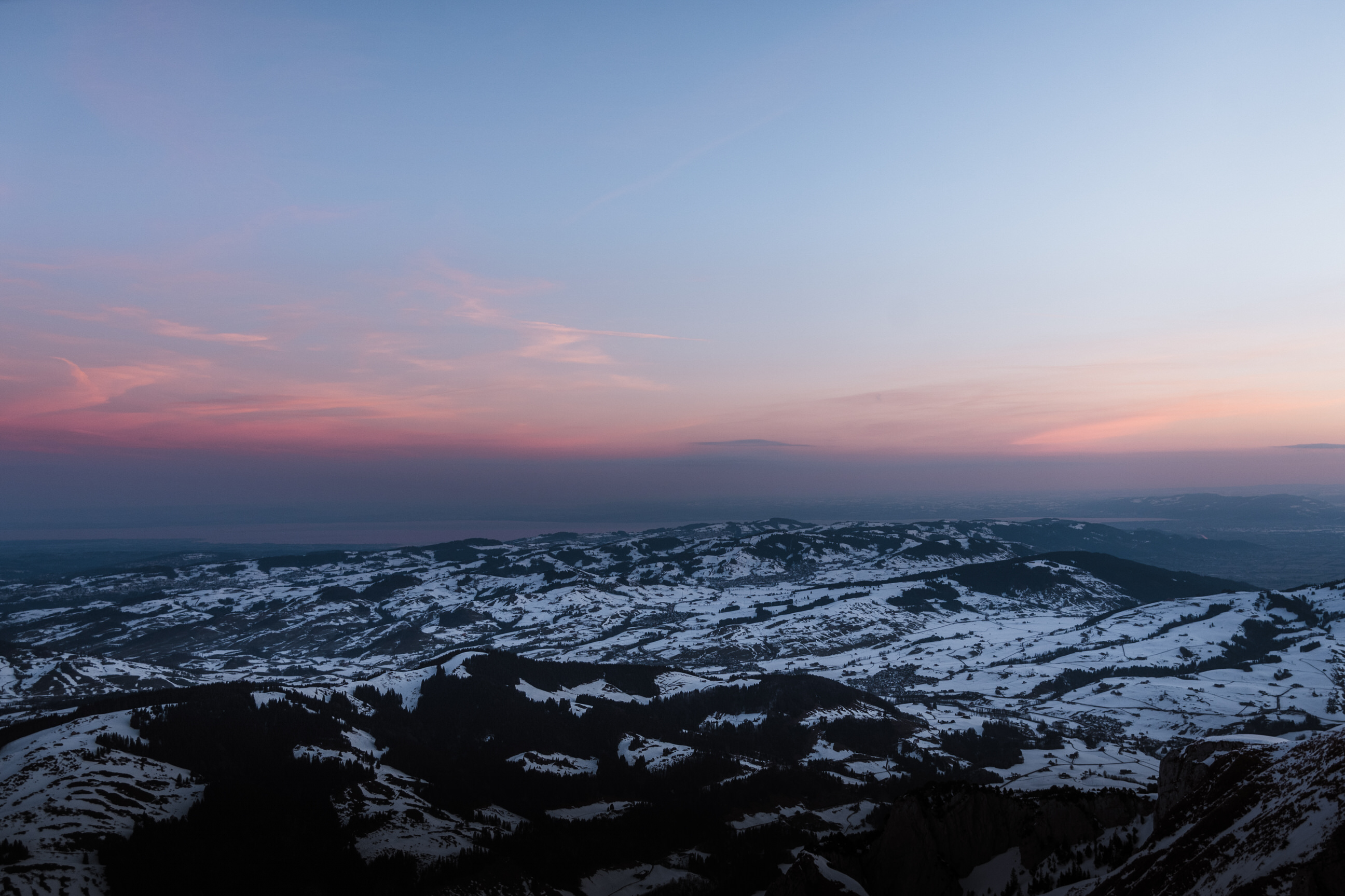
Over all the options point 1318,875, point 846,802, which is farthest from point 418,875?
point 1318,875

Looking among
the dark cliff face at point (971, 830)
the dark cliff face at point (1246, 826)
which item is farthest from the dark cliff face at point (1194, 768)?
the dark cliff face at point (971, 830)

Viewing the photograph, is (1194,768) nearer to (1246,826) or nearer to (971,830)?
(1246,826)

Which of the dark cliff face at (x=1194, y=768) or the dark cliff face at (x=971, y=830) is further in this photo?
the dark cliff face at (x=971, y=830)

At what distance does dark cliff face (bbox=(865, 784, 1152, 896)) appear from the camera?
93188 mm

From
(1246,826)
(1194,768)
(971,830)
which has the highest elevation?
(1246,826)

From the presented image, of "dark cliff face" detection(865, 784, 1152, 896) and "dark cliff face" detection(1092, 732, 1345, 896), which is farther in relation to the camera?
"dark cliff face" detection(865, 784, 1152, 896)

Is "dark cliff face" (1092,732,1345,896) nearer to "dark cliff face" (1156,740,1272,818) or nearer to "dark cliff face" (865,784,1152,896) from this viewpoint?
"dark cliff face" (1156,740,1272,818)

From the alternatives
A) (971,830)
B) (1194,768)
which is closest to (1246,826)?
(1194,768)

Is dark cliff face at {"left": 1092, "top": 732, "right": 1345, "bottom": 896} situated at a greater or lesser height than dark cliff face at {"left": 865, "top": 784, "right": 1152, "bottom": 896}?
greater

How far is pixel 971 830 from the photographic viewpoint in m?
102

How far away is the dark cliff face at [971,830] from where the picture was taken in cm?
9319

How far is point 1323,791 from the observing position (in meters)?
55.2

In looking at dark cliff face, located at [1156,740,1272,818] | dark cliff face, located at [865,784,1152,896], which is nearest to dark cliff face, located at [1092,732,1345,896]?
dark cliff face, located at [1156,740,1272,818]

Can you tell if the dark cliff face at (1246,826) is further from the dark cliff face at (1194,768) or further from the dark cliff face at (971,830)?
the dark cliff face at (971,830)
